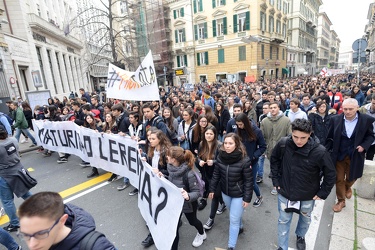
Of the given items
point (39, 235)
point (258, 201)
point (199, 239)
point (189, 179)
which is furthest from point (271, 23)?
point (39, 235)

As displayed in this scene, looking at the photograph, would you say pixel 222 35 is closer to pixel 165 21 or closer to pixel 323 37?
pixel 165 21

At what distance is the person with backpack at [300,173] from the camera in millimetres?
2352

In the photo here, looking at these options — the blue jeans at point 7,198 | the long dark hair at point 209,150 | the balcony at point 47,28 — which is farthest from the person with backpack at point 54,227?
the balcony at point 47,28

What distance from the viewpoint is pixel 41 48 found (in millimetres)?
20344

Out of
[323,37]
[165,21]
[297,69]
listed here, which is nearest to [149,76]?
[165,21]

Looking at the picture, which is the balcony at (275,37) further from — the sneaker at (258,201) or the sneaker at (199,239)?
the sneaker at (199,239)

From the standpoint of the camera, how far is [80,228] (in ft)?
4.77

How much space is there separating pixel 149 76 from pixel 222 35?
28957 mm

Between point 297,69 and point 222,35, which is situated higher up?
point 222,35

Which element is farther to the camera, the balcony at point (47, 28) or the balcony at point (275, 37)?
the balcony at point (275, 37)

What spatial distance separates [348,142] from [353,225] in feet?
3.96

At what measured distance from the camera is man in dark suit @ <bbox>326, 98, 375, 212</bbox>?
10.5ft

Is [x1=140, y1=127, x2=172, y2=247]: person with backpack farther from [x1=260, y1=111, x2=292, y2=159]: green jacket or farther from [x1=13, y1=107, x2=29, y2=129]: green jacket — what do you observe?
[x1=13, y1=107, x2=29, y2=129]: green jacket

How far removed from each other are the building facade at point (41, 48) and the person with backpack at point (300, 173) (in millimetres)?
14393
